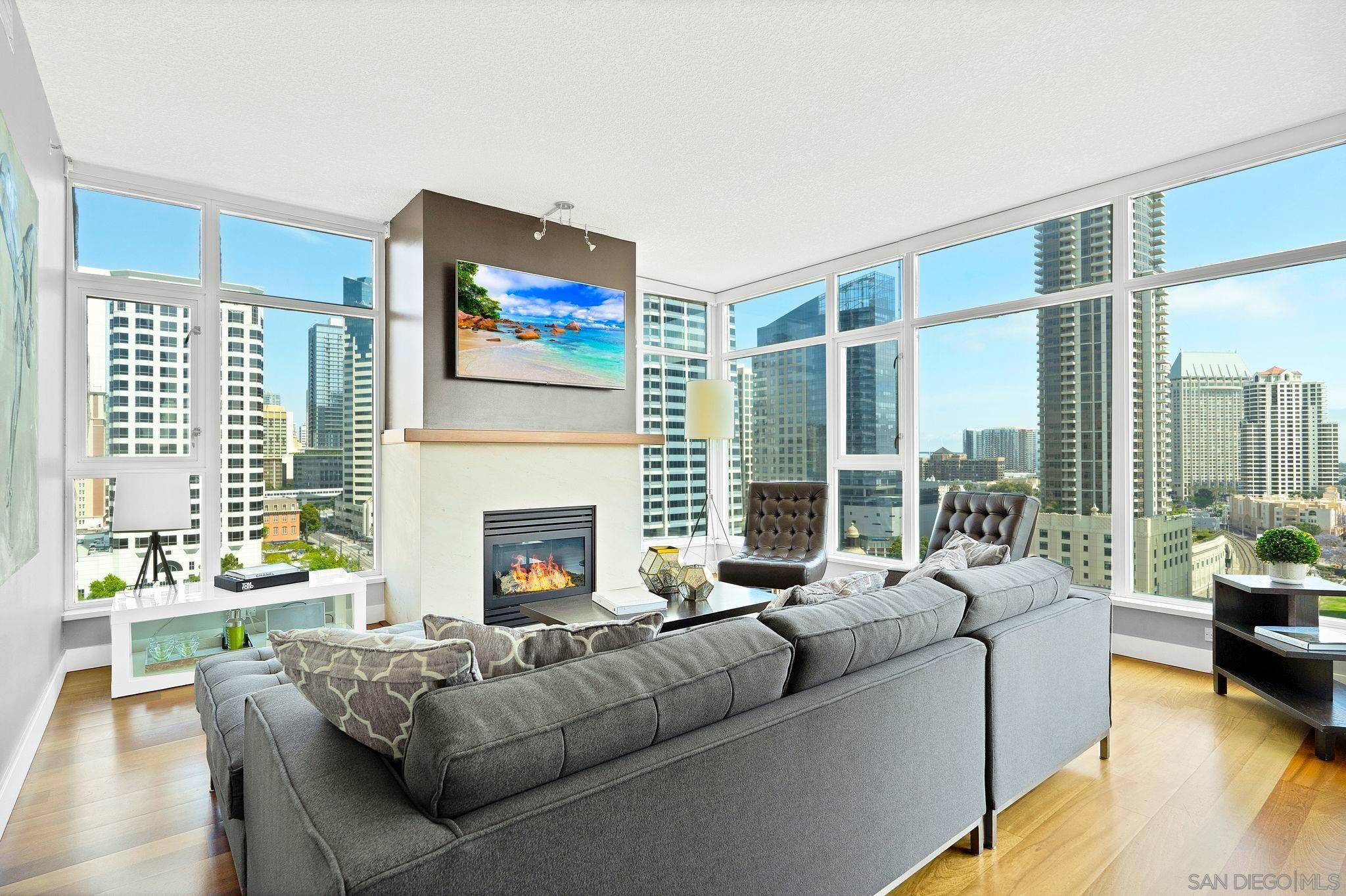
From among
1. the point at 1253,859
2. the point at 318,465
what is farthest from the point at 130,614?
the point at 1253,859

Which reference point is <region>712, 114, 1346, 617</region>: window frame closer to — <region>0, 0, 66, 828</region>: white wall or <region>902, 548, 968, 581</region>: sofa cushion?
<region>902, 548, 968, 581</region>: sofa cushion

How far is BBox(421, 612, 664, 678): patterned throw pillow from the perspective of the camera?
1319 millimetres

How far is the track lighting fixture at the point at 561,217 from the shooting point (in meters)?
4.30

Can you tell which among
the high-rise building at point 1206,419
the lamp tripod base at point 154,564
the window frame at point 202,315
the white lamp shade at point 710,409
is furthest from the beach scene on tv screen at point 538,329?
the high-rise building at point 1206,419

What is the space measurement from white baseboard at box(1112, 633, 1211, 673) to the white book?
2665mm

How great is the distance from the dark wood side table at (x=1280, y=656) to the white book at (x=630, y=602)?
252 cm

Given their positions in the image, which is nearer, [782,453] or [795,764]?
[795,764]

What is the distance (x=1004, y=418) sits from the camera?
4.55 m

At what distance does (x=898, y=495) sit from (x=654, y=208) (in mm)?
2725

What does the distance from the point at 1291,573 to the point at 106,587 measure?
578 centimetres

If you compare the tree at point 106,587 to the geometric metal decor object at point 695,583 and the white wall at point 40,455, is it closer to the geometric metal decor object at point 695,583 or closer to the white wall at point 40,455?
the white wall at point 40,455

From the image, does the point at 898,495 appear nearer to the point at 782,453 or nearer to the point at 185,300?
the point at 782,453

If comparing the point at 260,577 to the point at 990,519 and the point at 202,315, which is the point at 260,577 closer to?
the point at 202,315

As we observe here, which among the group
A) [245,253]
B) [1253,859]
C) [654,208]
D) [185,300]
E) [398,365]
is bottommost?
[1253,859]
